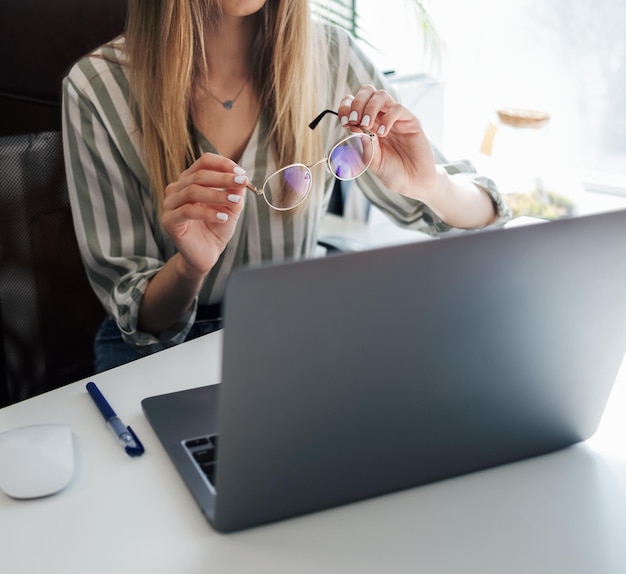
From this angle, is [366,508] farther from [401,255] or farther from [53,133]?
[53,133]

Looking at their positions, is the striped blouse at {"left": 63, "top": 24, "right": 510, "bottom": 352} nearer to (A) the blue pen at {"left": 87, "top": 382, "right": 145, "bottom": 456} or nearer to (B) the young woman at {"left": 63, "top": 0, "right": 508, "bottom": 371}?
(B) the young woman at {"left": 63, "top": 0, "right": 508, "bottom": 371}

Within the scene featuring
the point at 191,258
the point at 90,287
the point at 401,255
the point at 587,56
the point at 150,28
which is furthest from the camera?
the point at 587,56

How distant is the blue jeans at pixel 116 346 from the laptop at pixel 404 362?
47 centimetres

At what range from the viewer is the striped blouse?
41.1 inches

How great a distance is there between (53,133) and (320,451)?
0.74 metres

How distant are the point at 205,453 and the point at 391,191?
26.2 inches

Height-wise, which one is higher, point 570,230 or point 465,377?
point 570,230

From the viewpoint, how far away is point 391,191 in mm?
1197

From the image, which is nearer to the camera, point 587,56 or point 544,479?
point 544,479

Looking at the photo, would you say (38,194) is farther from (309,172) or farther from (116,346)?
(309,172)

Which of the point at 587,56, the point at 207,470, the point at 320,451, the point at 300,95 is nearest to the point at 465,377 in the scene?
the point at 320,451

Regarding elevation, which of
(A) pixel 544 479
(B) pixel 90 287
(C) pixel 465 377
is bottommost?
(B) pixel 90 287

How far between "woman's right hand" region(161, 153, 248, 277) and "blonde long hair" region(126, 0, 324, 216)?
19 cm

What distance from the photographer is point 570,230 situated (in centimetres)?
52
